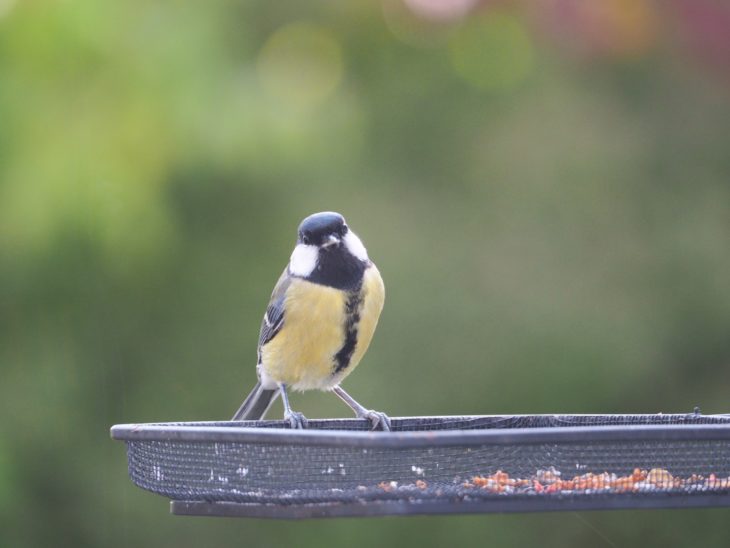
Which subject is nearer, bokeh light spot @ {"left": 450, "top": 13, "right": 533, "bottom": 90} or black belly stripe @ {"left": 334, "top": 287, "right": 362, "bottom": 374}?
black belly stripe @ {"left": 334, "top": 287, "right": 362, "bottom": 374}

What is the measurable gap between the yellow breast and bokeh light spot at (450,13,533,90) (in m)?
2.78

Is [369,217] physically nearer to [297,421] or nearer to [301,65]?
[301,65]

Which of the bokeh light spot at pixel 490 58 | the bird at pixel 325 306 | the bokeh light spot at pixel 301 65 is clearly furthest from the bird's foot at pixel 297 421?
the bokeh light spot at pixel 490 58

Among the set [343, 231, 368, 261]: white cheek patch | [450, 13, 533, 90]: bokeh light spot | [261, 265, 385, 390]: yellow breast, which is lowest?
[261, 265, 385, 390]: yellow breast

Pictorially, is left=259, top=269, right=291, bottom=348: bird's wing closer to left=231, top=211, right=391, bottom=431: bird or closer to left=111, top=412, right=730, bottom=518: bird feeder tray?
left=231, top=211, right=391, bottom=431: bird

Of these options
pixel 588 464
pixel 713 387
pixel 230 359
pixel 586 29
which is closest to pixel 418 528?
pixel 230 359

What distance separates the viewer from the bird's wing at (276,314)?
437 cm

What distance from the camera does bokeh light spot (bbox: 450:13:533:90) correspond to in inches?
264

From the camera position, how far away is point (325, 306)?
4184 millimetres

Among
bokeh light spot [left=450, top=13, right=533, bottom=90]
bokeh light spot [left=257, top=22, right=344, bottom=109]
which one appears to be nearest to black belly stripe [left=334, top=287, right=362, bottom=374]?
bokeh light spot [left=257, top=22, right=344, bottom=109]

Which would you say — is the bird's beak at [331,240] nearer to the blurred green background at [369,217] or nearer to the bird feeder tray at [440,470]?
the bird feeder tray at [440,470]

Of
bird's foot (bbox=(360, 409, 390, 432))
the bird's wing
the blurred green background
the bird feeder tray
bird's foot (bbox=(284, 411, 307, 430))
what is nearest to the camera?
the bird feeder tray

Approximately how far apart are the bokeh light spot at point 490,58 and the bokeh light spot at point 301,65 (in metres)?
0.78

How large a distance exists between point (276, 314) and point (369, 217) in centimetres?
266
